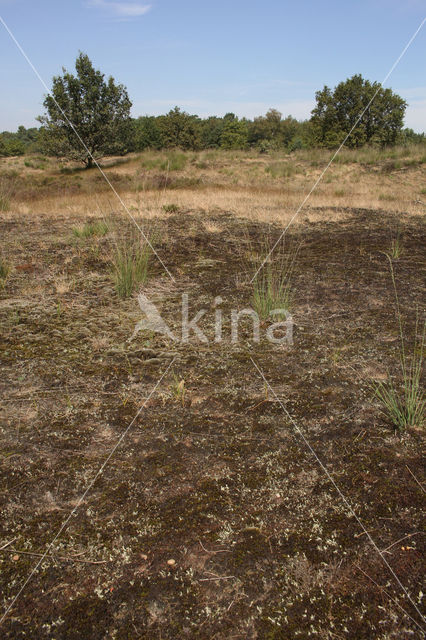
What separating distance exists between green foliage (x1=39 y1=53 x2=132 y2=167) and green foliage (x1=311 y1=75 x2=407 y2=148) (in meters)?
11.6

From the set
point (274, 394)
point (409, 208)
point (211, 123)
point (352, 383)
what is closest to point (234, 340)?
point (274, 394)

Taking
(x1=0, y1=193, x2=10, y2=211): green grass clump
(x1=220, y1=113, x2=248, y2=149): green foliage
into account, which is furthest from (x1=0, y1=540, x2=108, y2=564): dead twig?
(x1=220, y1=113, x2=248, y2=149): green foliage

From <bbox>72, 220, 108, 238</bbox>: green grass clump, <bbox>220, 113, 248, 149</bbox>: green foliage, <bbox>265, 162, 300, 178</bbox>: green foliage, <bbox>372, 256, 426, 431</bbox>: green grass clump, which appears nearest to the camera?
<bbox>372, 256, 426, 431</bbox>: green grass clump

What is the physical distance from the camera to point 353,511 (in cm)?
146

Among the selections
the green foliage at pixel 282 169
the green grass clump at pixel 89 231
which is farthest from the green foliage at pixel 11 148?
the green grass clump at pixel 89 231

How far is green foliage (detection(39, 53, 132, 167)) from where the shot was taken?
2028 cm

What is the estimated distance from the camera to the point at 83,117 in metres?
20.6

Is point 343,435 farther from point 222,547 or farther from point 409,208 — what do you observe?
point 409,208

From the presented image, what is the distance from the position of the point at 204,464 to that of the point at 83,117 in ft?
75.9

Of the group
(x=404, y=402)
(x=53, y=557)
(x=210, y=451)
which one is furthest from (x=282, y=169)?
(x=53, y=557)

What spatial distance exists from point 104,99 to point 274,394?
78.1 ft

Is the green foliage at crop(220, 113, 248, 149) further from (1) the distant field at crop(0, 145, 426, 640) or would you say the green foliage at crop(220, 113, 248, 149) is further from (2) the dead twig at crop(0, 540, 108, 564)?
(2) the dead twig at crop(0, 540, 108, 564)

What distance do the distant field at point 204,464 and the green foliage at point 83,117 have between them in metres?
19.4

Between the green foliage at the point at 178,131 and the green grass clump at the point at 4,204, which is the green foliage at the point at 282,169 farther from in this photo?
the green foliage at the point at 178,131
